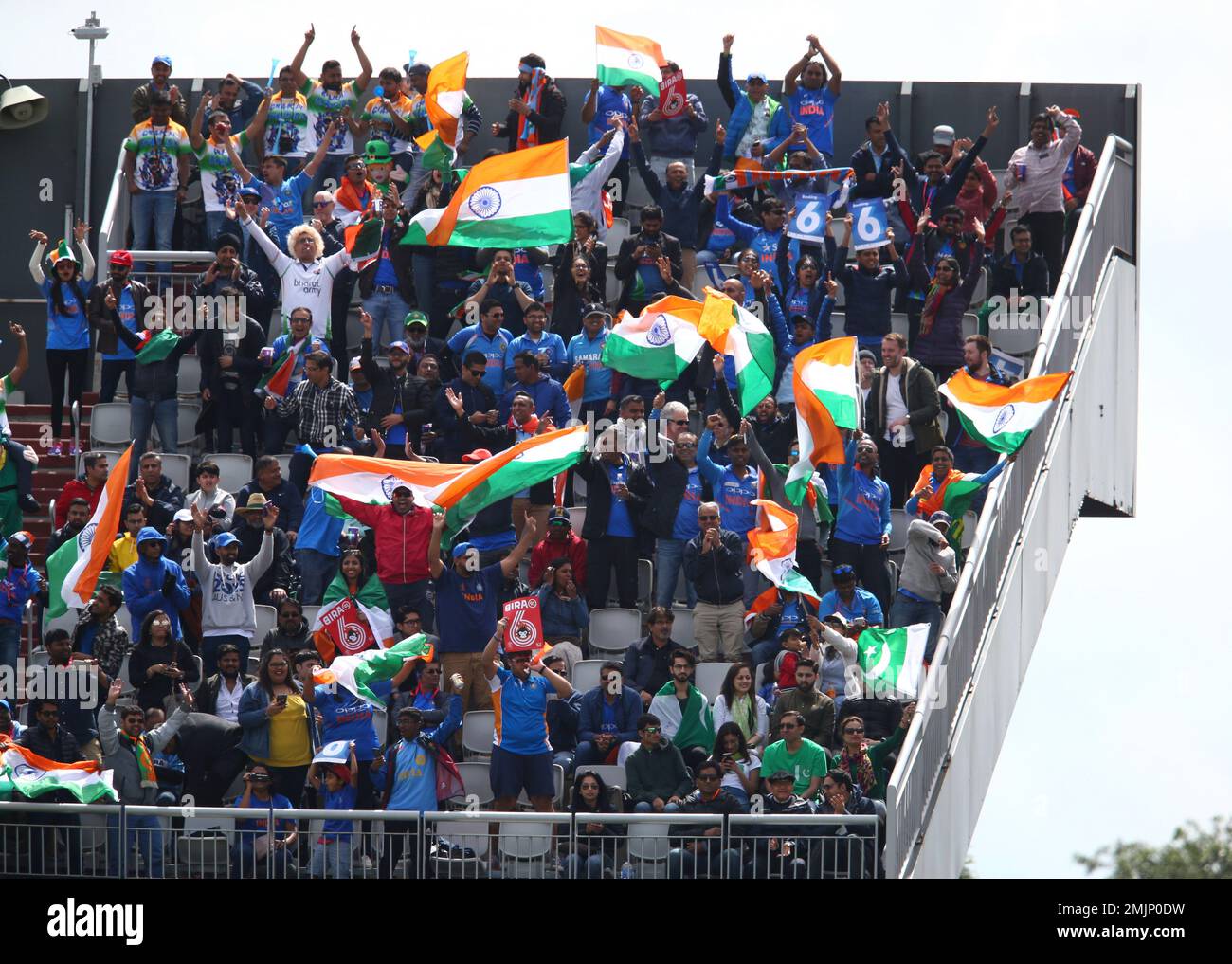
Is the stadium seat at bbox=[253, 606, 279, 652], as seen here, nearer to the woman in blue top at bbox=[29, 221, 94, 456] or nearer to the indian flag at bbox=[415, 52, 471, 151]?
the woman in blue top at bbox=[29, 221, 94, 456]

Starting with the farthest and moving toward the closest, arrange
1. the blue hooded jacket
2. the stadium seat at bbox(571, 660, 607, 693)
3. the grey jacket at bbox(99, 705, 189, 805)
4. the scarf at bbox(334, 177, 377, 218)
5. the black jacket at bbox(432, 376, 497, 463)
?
the scarf at bbox(334, 177, 377, 218), the black jacket at bbox(432, 376, 497, 463), the blue hooded jacket, the stadium seat at bbox(571, 660, 607, 693), the grey jacket at bbox(99, 705, 189, 805)

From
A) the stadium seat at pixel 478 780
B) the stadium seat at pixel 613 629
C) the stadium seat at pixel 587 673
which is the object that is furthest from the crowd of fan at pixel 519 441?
the stadium seat at pixel 478 780

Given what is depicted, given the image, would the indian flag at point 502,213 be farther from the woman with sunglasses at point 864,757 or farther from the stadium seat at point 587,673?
the woman with sunglasses at point 864,757

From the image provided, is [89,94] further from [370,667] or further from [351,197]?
[370,667]

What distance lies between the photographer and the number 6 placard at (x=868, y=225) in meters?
26.3

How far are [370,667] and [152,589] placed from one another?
2.33 m

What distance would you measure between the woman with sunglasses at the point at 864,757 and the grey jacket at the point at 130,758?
16.5 feet

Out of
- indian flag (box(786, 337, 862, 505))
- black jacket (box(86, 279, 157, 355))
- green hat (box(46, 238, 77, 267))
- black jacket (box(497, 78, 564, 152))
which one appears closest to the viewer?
indian flag (box(786, 337, 862, 505))

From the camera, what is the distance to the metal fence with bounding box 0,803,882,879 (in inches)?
756

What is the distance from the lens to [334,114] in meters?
28.7

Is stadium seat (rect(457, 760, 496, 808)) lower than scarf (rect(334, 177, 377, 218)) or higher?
lower

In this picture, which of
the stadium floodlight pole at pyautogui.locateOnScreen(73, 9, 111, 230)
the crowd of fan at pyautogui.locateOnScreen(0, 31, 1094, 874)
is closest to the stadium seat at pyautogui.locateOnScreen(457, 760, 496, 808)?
the crowd of fan at pyautogui.locateOnScreen(0, 31, 1094, 874)

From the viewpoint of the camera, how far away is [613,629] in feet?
75.8

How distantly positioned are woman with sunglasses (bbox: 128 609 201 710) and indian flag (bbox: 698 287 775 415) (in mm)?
5386
